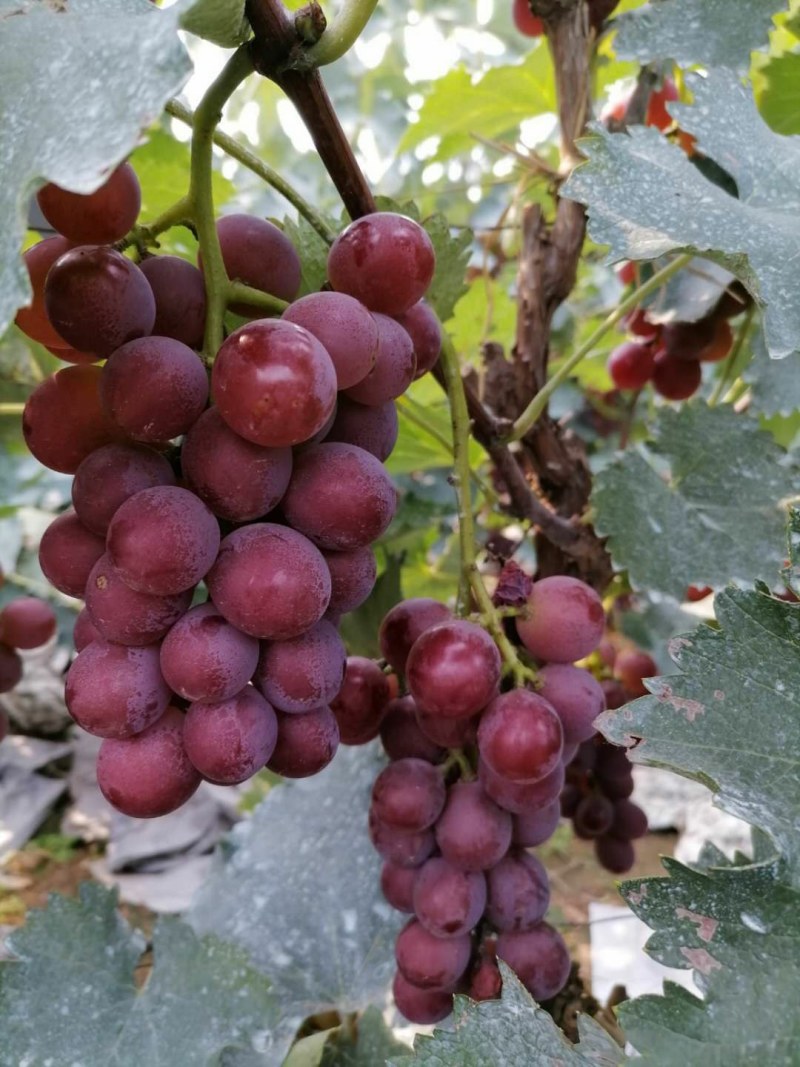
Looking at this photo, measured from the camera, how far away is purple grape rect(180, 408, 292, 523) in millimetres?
411

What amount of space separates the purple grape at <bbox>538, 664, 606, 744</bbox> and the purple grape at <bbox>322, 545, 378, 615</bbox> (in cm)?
15

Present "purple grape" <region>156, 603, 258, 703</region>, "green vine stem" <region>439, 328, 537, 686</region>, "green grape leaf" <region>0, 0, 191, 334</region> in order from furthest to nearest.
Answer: "green vine stem" <region>439, 328, 537, 686</region> < "purple grape" <region>156, 603, 258, 703</region> < "green grape leaf" <region>0, 0, 191, 334</region>

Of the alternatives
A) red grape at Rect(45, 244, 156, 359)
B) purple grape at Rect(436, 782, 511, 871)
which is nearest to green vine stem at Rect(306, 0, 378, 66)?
red grape at Rect(45, 244, 156, 359)

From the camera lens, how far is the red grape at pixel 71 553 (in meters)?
0.47

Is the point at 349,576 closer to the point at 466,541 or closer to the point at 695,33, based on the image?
the point at 466,541

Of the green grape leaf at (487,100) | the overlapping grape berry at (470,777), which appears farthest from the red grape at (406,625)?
the green grape leaf at (487,100)

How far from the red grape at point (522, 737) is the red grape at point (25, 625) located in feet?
1.89

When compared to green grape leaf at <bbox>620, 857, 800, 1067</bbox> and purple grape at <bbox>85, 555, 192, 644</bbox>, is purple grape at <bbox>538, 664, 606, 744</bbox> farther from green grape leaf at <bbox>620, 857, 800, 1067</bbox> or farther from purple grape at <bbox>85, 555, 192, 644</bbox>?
purple grape at <bbox>85, 555, 192, 644</bbox>

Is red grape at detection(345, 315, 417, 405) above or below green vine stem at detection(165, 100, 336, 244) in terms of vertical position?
below

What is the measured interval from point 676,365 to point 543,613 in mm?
515

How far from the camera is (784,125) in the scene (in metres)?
0.83

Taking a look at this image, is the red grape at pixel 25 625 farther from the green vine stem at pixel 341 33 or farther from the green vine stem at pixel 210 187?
the green vine stem at pixel 341 33

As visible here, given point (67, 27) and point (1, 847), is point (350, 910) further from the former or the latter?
point (1, 847)

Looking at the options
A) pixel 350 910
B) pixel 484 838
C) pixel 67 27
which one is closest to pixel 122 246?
pixel 67 27
